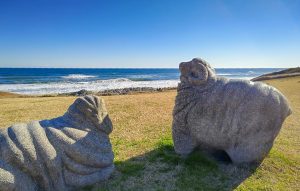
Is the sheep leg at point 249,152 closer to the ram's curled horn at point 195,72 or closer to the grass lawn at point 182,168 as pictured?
the grass lawn at point 182,168

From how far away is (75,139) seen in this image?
19.2 ft

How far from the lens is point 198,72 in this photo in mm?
7098

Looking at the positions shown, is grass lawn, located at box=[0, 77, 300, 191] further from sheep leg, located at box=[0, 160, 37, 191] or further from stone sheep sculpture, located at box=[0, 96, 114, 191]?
sheep leg, located at box=[0, 160, 37, 191]

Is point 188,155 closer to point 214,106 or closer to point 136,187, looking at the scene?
point 214,106

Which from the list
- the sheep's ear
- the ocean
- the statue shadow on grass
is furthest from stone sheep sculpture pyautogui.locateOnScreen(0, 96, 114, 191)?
the ocean

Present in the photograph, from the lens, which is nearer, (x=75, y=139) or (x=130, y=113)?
(x=75, y=139)

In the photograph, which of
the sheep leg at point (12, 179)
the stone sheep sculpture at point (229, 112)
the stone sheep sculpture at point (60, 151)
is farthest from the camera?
the stone sheep sculpture at point (229, 112)

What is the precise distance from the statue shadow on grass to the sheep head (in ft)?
5.09

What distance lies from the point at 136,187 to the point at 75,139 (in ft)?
4.46

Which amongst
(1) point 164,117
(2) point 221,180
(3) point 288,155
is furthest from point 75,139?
(1) point 164,117

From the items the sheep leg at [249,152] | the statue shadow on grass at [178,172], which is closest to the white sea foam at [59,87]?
the statue shadow on grass at [178,172]

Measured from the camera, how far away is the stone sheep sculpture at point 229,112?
268 inches

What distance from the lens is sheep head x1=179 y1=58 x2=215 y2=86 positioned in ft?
23.2

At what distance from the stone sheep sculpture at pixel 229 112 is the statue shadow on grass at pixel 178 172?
286mm
